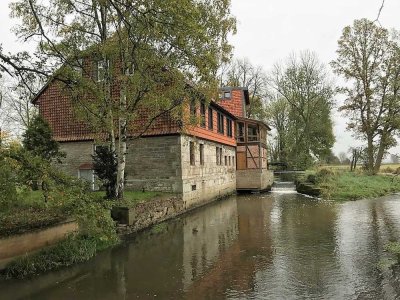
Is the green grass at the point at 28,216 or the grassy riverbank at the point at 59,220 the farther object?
the green grass at the point at 28,216

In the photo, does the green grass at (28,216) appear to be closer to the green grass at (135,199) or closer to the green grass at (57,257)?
the green grass at (57,257)

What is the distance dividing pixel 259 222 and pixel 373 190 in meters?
13.4

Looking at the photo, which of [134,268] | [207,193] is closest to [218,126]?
[207,193]

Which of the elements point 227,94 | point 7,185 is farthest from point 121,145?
point 227,94

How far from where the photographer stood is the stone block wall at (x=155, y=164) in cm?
1795

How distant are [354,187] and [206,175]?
10599 mm

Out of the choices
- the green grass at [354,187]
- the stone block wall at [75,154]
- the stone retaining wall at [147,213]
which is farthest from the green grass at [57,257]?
the green grass at [354,187]

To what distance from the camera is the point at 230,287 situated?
7.46 meters

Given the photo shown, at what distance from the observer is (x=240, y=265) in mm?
9102

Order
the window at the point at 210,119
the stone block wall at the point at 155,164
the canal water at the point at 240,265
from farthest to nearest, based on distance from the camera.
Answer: the window at the point at 210,119
the stone block wall at the point at 155,164
the canal water at the point at 240,265

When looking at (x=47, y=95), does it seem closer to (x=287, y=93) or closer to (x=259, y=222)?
(x=259, y=222)

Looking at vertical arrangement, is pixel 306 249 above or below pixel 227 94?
below

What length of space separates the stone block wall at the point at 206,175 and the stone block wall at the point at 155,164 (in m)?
0.40

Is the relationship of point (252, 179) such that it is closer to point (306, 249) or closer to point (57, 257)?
point (306, 249)
